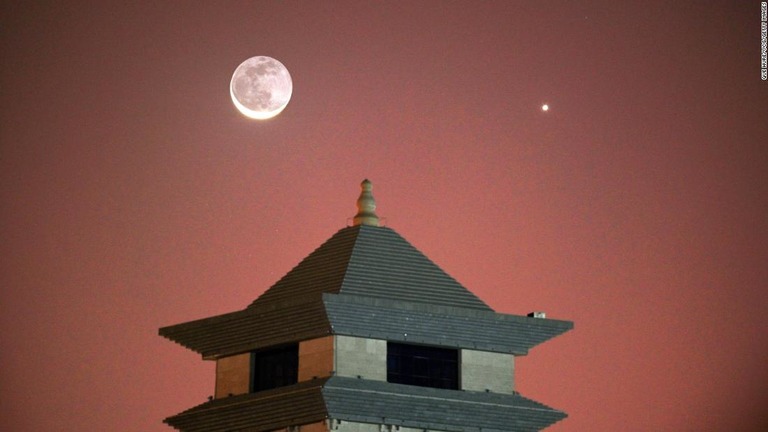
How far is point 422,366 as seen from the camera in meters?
52.6

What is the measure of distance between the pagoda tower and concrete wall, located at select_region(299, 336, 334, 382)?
4cm

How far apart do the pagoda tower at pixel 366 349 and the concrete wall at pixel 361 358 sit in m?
0.03

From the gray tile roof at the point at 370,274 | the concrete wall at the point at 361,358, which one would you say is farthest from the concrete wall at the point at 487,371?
the concrete wall at the point at 361,358

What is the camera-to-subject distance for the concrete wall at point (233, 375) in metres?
53.4

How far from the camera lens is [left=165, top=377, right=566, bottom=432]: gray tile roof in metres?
50.2

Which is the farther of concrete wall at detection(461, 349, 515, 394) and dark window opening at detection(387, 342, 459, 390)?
concrete wall at detection(461, 349, 515, 394)

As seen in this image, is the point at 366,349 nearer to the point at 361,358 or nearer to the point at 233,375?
the point at 361,358

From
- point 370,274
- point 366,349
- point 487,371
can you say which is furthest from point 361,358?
point 487,371

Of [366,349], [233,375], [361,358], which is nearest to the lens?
[361,358]

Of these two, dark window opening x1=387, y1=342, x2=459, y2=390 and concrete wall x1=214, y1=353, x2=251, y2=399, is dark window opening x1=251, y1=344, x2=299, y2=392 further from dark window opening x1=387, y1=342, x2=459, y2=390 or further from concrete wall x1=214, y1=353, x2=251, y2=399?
dark window opening x1=387, y1=342, x2=459, y2=390

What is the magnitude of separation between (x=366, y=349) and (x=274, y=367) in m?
3.33

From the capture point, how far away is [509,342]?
53594 millimetres

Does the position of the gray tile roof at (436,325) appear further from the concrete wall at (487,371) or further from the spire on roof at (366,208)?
the spire on roof at (366,208)

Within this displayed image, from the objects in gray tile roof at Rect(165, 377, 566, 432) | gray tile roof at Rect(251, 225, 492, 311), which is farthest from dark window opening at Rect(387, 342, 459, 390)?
gray tile roof at Rect(251, 225, 492, 311)
